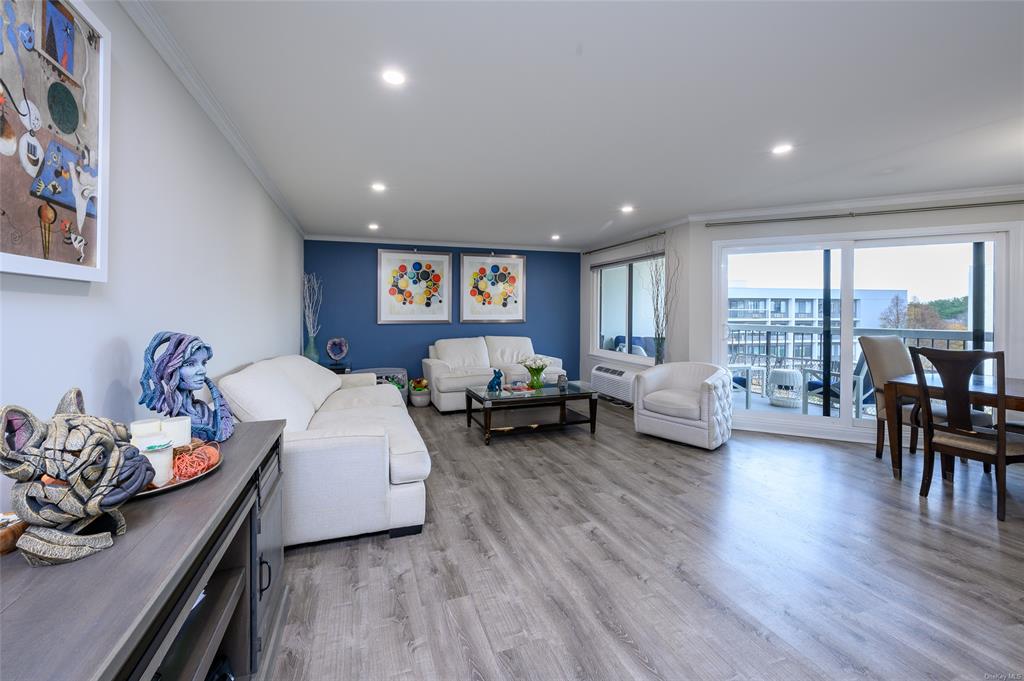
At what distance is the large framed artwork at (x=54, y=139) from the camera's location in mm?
Result: 983

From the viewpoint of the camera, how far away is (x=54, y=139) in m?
1.11

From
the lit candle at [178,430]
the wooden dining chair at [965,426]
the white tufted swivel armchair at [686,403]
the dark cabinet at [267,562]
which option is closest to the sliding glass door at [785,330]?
the white tufted swivel armchair at [686,403]

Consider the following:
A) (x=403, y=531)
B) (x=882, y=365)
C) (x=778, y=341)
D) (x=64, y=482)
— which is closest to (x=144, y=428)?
(x=64, y=482)

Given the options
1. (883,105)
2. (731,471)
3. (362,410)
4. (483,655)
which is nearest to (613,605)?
(483,655)

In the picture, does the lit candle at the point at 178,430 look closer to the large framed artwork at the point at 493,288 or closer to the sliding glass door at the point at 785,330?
the sliding glass door at the point at 785,330

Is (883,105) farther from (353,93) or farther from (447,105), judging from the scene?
(353,93)

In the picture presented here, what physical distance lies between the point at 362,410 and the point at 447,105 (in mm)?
2312

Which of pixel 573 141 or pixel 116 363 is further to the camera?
pixel 573 141

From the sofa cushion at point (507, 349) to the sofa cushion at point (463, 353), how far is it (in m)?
0.12

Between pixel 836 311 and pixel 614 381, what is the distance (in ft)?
8.74

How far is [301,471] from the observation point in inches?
87.6

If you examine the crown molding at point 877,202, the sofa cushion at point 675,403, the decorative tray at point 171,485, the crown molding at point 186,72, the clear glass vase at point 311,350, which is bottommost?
the sofa cushion at point 675,403

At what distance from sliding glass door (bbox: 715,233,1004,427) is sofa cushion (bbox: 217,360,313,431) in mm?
4324

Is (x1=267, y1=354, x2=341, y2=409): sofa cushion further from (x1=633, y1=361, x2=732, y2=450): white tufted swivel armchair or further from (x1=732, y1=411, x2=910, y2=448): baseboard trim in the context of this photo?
(x1=732, y1=411, x2=910, y2=448): baseboard trim
